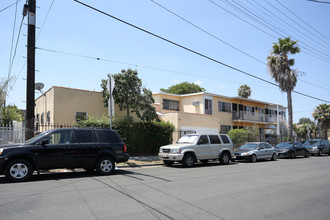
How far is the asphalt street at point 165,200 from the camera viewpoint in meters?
5.35

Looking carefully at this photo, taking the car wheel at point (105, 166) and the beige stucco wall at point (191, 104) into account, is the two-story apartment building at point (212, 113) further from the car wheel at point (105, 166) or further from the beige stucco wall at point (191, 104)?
the car wheel at point (105, 166)

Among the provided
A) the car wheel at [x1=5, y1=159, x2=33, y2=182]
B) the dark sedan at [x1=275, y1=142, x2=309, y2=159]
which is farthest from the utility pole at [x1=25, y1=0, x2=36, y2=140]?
the dark sedan at [x1=275, y1=142, x2=309, y2=159]

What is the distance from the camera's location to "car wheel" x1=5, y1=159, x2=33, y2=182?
9094 mm

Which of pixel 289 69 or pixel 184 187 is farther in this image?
pixel 289 69

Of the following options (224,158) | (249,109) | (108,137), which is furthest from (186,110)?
(108,137)

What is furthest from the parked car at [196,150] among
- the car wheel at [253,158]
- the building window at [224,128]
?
the building window at [224,128]

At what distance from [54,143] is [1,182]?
2074 mm

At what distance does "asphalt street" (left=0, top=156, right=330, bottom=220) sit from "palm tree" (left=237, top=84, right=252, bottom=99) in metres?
46.2

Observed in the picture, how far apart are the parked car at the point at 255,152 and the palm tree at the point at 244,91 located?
35652 millimetres

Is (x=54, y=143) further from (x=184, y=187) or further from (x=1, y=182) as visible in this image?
(x=184, y=187)

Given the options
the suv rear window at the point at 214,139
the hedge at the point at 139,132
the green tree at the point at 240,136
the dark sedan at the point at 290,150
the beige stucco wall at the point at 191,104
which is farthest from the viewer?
the beige stucco wall at the point at 191,104

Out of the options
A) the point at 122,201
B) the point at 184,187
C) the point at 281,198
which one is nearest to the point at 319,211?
the point at 281,198

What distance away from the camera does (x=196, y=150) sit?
15023 mm

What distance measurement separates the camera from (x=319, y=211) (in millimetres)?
5715
